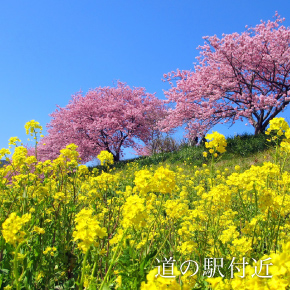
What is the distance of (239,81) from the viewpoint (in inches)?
646

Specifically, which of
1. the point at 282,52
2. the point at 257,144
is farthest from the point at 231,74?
the point at 257,144

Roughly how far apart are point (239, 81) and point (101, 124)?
1027 cm

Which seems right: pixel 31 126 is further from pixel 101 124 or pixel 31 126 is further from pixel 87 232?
pixel 101 124

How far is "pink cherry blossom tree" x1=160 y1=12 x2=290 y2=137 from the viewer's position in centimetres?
1545

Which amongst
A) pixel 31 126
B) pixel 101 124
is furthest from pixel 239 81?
pixel 31 126

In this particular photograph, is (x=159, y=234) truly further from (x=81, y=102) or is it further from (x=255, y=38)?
(x=81, y=102)

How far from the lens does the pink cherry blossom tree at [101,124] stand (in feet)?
73.5

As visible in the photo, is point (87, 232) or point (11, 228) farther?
point (11, 228)

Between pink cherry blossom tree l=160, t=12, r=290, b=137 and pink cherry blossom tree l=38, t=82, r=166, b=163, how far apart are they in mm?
5264

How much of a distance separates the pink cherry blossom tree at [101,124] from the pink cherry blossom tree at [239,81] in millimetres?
5264

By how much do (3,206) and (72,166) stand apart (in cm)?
92

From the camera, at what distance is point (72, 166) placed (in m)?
3.58

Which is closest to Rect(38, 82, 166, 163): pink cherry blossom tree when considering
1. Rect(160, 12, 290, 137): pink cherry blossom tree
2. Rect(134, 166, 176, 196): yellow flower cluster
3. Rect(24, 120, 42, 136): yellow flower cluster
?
Rect(160, 12, 290, 137): pink cherry blossom tree

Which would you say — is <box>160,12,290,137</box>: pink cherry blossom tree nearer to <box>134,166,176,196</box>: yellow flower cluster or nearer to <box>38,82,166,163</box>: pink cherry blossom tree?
<box>38,82,166,163</box>: pink cherry blossom tree
